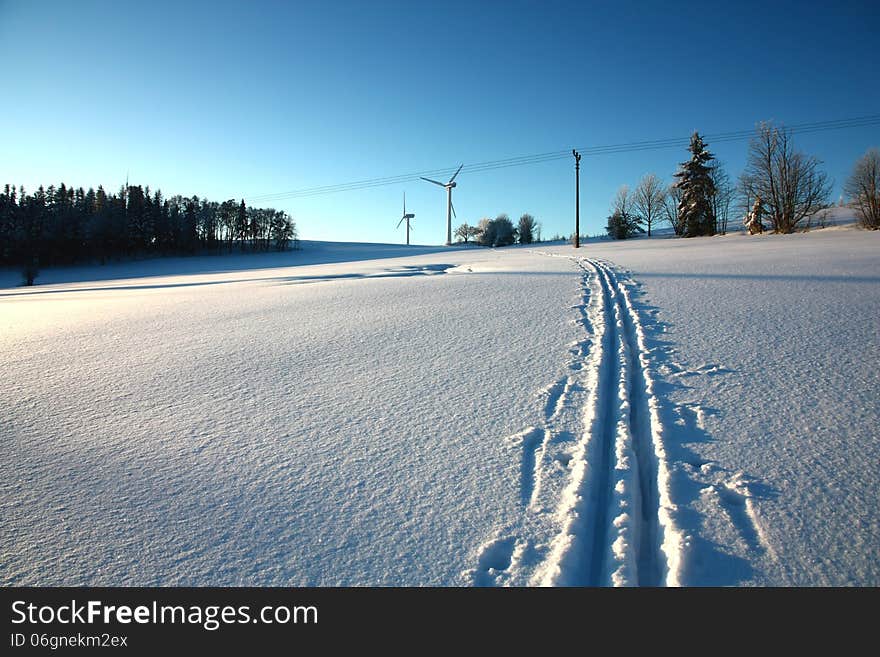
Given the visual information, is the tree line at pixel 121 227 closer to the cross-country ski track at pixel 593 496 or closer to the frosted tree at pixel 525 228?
the frosted tree at pixel 525 228

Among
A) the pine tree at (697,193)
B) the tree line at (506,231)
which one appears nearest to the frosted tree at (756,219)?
the pine tree at (697,193)

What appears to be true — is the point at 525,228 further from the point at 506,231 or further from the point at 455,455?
the point at 455,455

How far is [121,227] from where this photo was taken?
42625 millimetres

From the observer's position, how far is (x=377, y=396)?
11.7 ft

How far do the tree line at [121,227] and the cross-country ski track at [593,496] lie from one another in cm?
4754

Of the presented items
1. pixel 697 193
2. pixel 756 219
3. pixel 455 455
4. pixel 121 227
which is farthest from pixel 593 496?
pixel 121 227

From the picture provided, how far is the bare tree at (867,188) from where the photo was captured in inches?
1069

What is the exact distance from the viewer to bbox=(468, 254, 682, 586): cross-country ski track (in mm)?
1837

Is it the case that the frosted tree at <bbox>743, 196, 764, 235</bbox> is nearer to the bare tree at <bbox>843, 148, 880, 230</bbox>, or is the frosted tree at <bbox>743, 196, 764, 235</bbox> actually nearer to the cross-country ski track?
the bare tree at <bbox>843, 148, 880, 230</bbox>

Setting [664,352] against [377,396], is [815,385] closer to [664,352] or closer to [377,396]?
[664,352]

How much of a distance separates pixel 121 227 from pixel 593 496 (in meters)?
53.5

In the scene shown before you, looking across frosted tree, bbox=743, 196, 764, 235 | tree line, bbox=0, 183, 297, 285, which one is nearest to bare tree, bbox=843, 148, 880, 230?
frosted tree, bbox=743, 196, 764, 235
